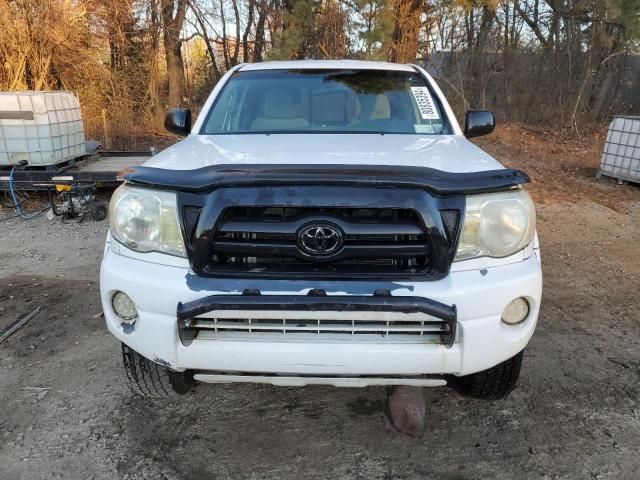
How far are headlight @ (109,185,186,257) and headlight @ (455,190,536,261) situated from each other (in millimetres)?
1137

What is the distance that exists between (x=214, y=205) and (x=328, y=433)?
1297 millimetres

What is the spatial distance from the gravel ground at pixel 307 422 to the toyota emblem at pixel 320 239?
3.38 feet

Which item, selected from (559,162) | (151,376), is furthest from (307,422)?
(559,162)

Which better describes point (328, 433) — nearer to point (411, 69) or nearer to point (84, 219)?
point (411, 69)

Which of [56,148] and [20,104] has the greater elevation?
[20,104]

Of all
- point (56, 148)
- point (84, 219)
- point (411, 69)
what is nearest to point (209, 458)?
point (411, 69)

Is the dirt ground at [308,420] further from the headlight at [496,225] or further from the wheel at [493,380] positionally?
the headlight at [496,225]

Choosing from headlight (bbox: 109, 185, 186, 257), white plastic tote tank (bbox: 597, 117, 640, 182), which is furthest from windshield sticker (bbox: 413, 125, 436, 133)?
white plastic tote tank (bbox: 597, 117, 640, 182)

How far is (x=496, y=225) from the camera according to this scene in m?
2.12

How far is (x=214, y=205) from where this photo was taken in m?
2.02

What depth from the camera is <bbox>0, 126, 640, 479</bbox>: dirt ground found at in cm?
235

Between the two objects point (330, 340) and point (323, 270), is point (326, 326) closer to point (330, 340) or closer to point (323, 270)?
point (330, 340)

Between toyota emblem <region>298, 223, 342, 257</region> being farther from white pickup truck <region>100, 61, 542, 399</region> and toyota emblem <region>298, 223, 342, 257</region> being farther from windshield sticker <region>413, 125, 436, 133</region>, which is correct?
windshield sticker <region>413, 125, 436, 133</region>

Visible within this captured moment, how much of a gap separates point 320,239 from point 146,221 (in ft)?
2.40
